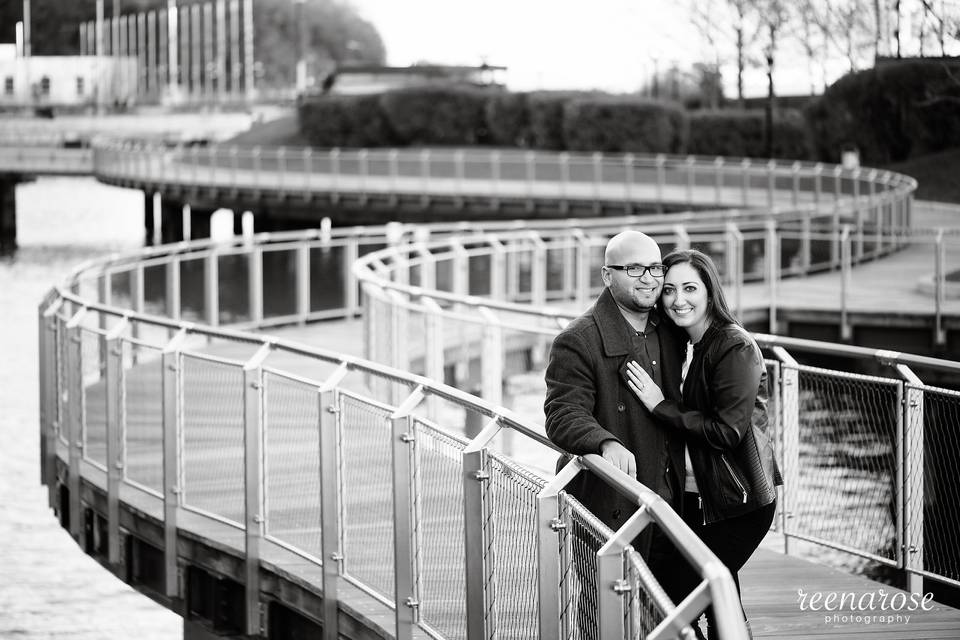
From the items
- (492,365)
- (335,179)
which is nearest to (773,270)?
(492,365)

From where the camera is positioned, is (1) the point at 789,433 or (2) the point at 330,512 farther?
(1) the point at 789,433

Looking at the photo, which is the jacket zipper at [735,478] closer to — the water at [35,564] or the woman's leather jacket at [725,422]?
the woman's leather jacket at [725,422]

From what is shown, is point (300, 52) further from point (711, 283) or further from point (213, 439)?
point (711, 283)

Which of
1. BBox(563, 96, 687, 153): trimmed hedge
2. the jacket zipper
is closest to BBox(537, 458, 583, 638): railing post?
the jacket zipper

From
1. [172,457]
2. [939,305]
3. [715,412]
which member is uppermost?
[715,412]

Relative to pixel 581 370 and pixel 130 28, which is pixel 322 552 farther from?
pixel 130 28

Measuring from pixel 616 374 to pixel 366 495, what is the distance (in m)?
2.41

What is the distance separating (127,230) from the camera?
6512 centimetres

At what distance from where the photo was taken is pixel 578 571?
497cm

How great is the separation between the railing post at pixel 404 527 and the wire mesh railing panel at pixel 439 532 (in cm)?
4

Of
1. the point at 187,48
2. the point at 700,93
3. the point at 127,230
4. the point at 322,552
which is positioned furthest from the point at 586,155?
the point at 187,48

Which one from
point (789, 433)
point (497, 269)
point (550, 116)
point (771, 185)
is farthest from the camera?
point (550, 116)

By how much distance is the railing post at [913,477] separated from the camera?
748 centimetres

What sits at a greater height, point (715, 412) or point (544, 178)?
point (544, 178)
